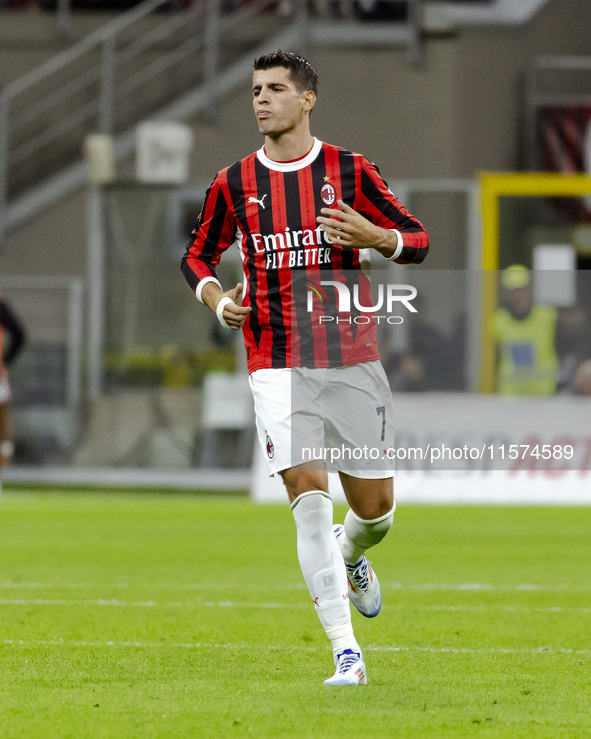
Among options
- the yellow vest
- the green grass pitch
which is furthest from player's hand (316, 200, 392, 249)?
the yellow vest

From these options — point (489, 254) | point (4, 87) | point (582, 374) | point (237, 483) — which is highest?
point (4, 87)

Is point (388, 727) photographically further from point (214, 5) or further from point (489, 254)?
point (214, 5)

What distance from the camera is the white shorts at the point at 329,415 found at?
18.4ft

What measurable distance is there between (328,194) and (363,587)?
5.52ft

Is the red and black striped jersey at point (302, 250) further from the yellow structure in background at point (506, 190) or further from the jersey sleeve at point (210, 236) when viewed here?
the yellow structure in background at point (506, 190)

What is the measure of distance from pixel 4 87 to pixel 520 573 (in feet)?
47.4

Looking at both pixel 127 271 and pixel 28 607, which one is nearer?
pixel 28 607

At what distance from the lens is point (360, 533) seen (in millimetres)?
6082

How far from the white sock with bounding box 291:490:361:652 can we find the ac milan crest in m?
1.06

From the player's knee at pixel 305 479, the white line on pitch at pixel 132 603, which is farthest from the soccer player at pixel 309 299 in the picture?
the white line on pitch at pixel 132 603

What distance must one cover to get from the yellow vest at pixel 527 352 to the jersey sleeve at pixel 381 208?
9.74 meters

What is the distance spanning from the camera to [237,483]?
57.0 ft

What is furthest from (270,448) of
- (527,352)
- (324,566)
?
(527,352)

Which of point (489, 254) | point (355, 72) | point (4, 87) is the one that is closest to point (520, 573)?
point (489, 254)
